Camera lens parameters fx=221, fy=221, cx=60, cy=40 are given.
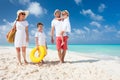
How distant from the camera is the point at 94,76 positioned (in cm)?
611

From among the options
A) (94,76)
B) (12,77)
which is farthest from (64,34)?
(12,77)

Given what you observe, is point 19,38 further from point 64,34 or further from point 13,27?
point 64,34

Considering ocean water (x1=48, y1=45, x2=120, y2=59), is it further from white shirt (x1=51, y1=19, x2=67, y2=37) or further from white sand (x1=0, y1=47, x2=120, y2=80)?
white sand (x1=0, y1=47, x2=120, y2=80)

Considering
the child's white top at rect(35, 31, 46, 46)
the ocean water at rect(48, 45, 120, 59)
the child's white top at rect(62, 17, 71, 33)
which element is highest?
the child's white top at rect(62, 17, 71, 33)

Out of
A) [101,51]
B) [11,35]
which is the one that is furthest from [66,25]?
[101,51]

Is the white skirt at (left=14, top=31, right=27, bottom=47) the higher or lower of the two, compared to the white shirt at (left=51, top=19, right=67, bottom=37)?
lower

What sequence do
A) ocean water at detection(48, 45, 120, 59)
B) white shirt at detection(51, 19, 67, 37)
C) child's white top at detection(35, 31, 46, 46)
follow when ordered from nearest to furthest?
white shirt at detection(51, 19, 67, 37), child's white top at detection(35, 31, 46, 46), ocean water at detection(48, 45, 120, 59)

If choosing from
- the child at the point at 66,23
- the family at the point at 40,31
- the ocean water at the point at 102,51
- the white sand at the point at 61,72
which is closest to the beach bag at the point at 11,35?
the family at the point at 40,31

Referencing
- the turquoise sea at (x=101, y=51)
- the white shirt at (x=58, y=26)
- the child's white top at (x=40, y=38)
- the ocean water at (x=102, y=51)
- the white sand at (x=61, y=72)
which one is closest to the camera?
the white sand at (x=61, y=72)

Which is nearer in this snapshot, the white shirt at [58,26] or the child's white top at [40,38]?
the white shirt at [58,26]

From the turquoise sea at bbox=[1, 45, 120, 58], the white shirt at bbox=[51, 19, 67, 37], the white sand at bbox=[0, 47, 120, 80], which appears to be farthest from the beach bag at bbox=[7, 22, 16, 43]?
the turquoise sea at bbox=[1, 45, 120, 58]

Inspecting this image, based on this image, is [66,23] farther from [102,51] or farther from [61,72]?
[102,51]

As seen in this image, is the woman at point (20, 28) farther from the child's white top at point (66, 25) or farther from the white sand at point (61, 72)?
the child's white top at point (66, 25)

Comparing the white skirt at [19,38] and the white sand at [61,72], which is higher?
the white skirt at [19,38]
